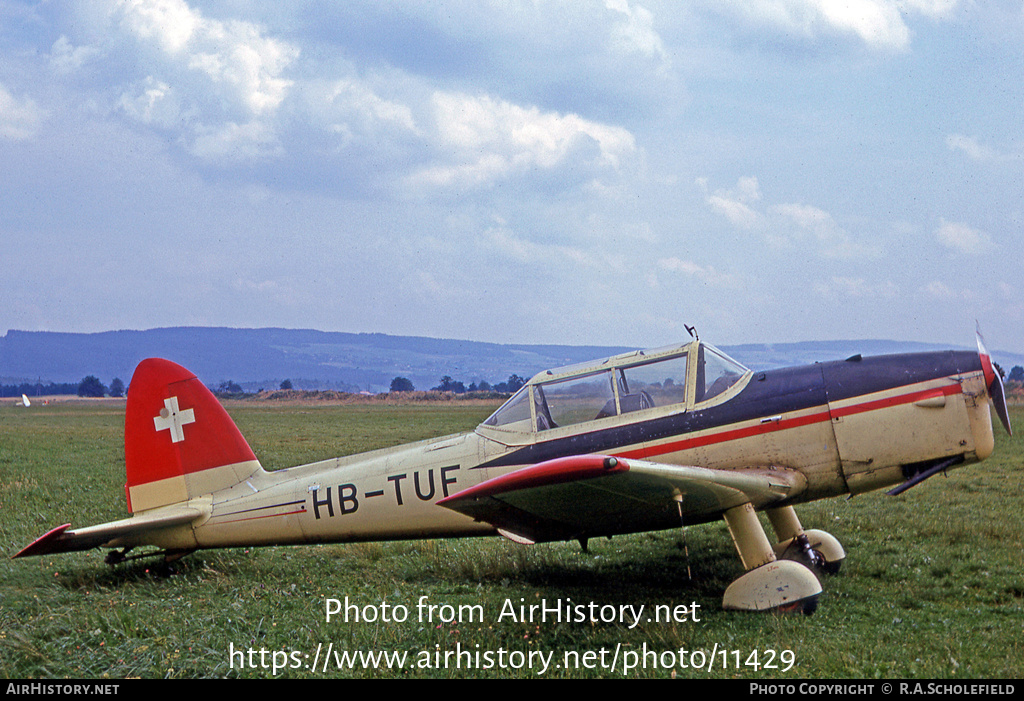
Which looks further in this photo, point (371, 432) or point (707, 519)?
point (371, 432)

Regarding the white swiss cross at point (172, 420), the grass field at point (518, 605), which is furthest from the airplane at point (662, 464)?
the white swiss cross at point (172, 420)

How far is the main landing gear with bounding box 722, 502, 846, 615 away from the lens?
582 centimetres

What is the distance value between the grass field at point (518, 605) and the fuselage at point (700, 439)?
0.71 meters

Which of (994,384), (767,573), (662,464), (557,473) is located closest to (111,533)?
(557,473)

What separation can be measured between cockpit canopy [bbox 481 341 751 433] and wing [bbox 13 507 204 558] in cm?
342

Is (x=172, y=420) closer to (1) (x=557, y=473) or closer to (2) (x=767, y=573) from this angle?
(1) (x=557, y=473)

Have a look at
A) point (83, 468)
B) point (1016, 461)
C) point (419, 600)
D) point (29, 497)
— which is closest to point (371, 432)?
point (83, 468)

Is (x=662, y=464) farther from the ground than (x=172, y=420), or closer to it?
closer to it

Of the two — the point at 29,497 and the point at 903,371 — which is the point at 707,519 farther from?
the point at 29,497

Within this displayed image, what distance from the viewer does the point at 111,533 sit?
6949 millimetres

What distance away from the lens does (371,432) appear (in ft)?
99.5

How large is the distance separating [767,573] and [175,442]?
20.2 ft

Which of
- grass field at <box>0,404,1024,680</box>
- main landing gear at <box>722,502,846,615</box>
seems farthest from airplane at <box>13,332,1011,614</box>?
grass field at <box>0,404,1024,680</box>

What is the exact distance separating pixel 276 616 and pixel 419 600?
3.93 ft
